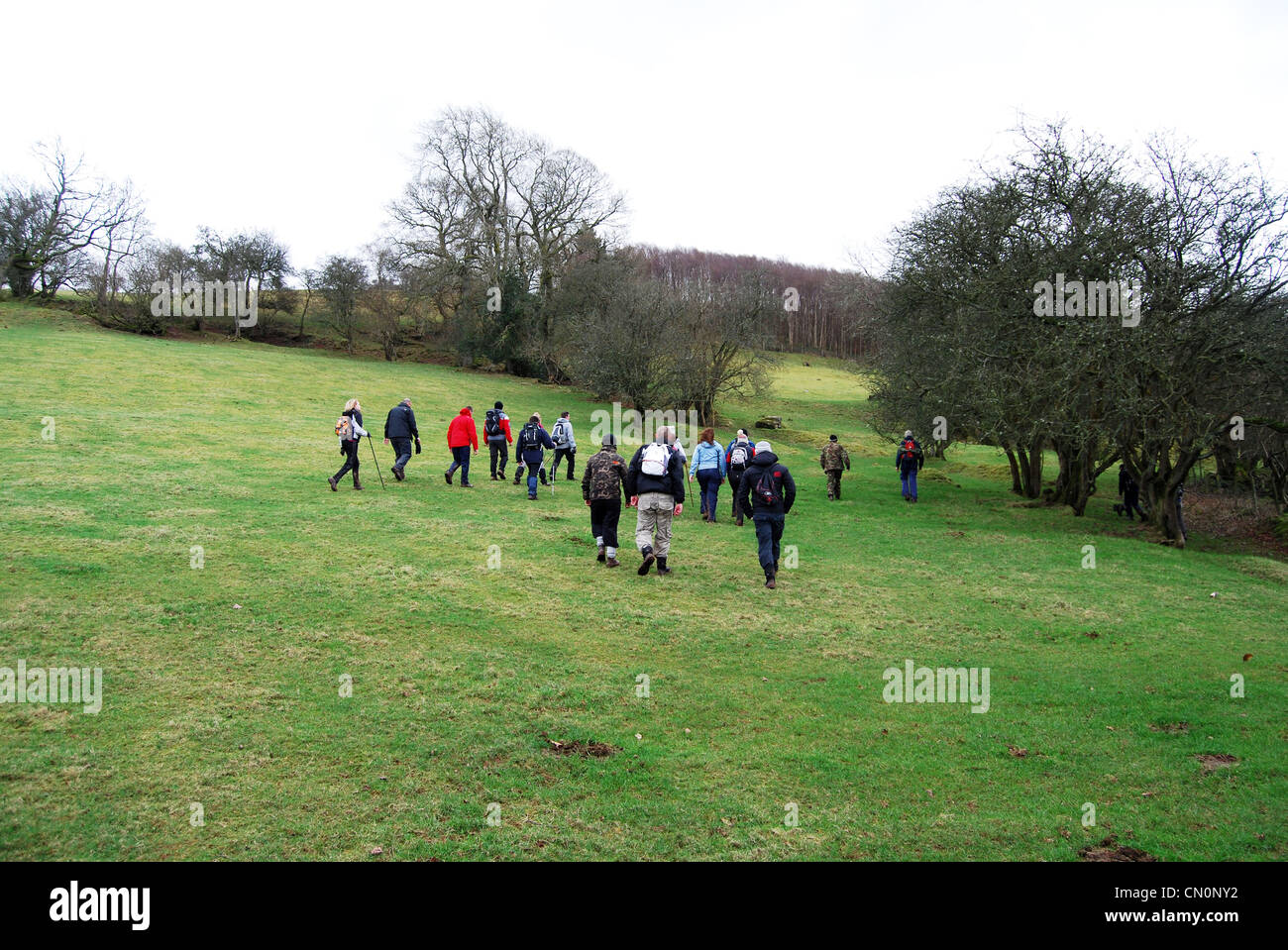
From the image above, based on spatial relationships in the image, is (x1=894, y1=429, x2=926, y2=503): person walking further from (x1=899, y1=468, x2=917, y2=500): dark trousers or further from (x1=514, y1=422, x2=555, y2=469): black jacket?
(x1=514, y1=422, x2=555, y2=469): black jacket

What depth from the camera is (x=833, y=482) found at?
83.0 ft

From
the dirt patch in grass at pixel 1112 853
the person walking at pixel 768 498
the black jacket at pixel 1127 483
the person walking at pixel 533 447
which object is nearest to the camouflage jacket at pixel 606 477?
the person walking at pixel 768 498

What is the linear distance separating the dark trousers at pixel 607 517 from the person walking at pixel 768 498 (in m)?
2.20

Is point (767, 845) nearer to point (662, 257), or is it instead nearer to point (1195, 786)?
point (1195, 786)

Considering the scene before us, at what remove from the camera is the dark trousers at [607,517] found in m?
13.9

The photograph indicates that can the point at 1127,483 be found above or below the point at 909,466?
below

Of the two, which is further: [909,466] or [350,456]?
[909,466]

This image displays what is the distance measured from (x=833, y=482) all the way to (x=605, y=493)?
43.5ft

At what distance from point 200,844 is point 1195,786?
320 inches

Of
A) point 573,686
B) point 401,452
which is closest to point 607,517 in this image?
point 573,686

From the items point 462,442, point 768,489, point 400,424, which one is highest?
point 400,424

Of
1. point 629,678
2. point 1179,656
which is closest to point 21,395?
point 629,678

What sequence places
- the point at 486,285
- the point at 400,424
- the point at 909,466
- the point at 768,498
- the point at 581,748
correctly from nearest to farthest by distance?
1. the point at 581,748
2. the point at 768,498
3. the point at 400,424
4. the point at 909,466
5. the point at 486,285

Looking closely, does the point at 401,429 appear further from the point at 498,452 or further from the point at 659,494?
the point at 659,494
